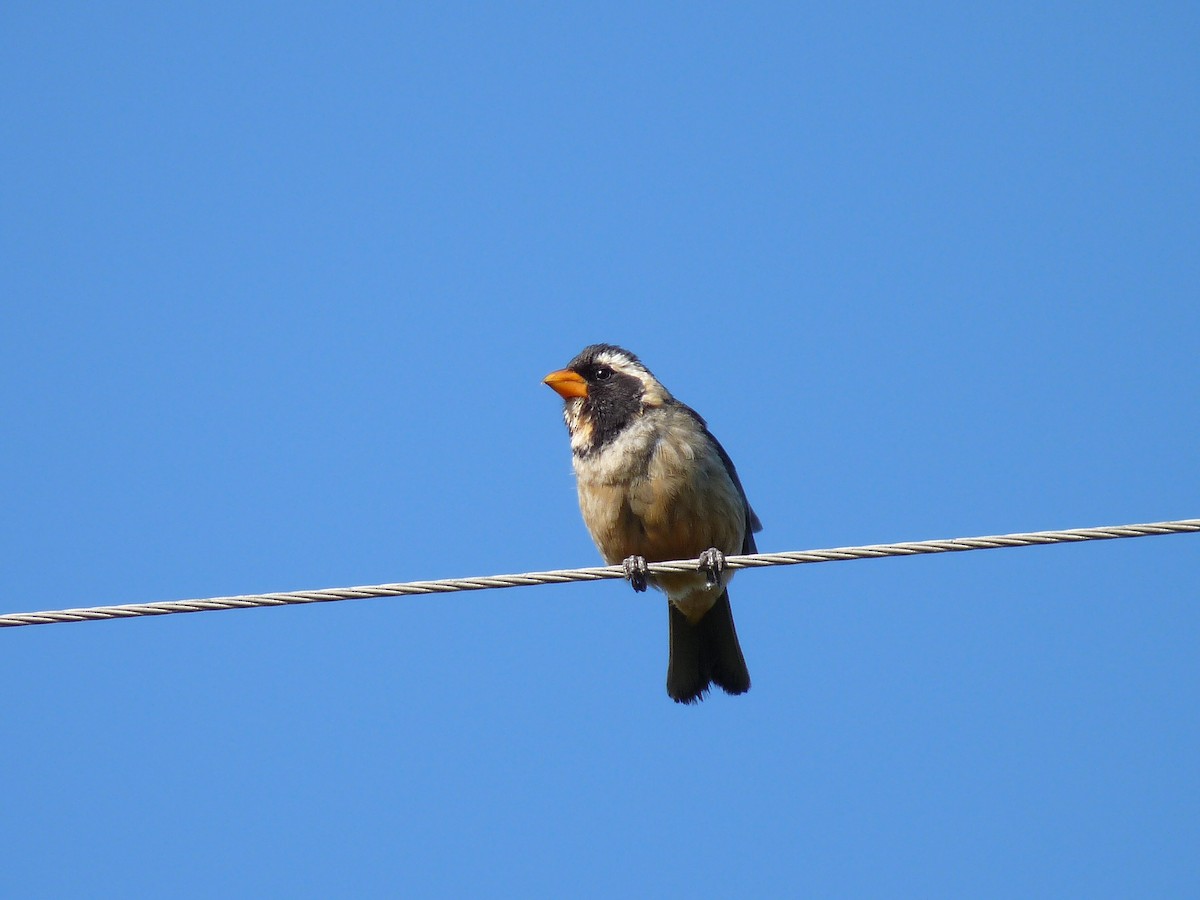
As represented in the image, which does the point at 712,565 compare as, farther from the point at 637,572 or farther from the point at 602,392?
the point at 602,392

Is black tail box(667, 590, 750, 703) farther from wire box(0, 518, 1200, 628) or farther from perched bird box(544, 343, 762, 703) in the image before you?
wire box(0, 518, 1200, 628)

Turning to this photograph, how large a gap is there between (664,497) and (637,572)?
42cm

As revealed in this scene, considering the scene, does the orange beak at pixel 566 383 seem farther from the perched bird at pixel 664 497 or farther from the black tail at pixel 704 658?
the black tail at pixel 704 658

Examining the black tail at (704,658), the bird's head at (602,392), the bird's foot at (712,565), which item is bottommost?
the black tail at (704,658)

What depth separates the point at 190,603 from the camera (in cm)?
511

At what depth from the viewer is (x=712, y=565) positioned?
662cm

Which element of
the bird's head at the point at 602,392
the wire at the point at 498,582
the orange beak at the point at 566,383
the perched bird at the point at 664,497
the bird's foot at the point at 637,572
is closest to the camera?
the wire at the point at 498,582

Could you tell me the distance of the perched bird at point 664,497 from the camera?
23.0 feet

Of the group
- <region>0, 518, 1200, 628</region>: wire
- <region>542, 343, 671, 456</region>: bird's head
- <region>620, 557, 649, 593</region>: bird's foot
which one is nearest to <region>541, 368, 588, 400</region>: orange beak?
<region>542, 343, 671, 456</region>: bird's head

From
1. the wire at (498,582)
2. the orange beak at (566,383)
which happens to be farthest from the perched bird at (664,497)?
the wire at (498,582)

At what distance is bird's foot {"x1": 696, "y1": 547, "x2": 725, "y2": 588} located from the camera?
256 inches

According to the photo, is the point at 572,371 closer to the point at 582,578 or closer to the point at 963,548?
the point at 582,578

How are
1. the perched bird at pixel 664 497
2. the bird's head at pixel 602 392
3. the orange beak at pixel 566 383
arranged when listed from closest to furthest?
1. the perched bird at pixel 664 497
2. the bird's head at pixel 602 392
3. the orange beak at pixel 566 383

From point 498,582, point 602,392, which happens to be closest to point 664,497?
point 602,392
